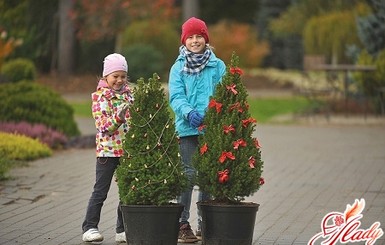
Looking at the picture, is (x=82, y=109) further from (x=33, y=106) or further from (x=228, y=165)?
(x=228, y=165)

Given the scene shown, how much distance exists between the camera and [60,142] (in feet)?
51.4

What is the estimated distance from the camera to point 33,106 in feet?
52.1

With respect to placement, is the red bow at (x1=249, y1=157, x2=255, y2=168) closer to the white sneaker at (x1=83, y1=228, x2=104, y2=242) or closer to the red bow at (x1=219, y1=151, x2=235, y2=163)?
the red bow at (x1=219, y1=151, x2=235, y2=163)

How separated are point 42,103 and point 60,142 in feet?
2.20

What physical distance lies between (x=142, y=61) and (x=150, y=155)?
71.8 ft

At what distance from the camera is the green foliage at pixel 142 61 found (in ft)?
97.8

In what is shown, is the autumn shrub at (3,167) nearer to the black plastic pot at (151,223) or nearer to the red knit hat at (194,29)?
the red knit hat at (194,29)

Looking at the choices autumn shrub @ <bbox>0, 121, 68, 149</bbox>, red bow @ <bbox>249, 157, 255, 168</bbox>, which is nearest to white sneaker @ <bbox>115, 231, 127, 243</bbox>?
red bow @ <bbox>249, 157, 255, 168</bbox>

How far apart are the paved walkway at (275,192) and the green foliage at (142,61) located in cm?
1293

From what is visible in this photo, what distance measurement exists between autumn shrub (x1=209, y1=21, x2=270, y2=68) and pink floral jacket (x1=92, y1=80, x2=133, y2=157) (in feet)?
79.5

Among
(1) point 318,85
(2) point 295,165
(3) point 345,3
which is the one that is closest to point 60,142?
(2) point 295,165

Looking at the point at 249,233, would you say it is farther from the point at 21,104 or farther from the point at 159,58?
the point at 159,58

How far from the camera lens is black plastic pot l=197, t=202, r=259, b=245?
791 cm

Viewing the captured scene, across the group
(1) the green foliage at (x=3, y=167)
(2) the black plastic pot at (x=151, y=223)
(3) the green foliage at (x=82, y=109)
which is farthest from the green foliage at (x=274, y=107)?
(2) the black plastic pot at (x=151, y=223)
